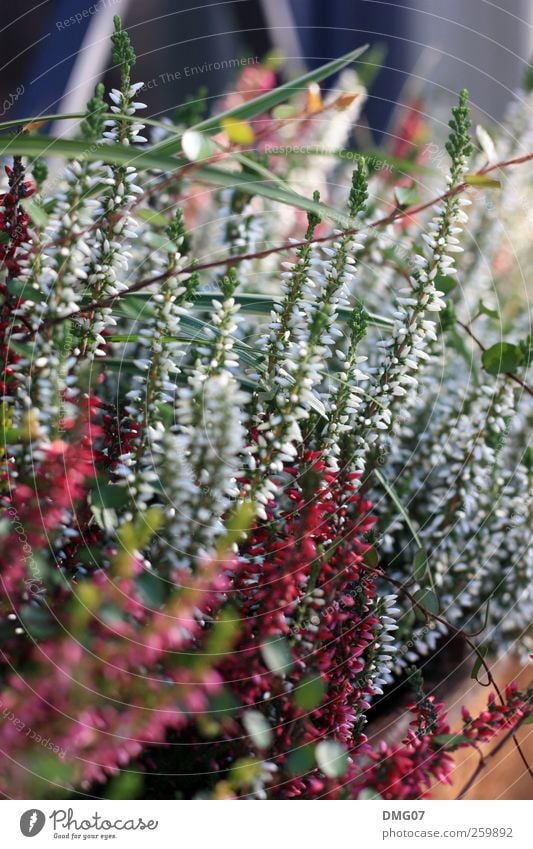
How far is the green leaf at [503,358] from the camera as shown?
0.58 m

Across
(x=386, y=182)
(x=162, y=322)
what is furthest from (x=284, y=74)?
(x=162, y=322)

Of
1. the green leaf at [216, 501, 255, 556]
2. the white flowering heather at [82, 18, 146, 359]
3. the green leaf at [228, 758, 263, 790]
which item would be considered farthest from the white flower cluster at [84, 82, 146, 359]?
the green leaf at [228, 758, 263, 790]

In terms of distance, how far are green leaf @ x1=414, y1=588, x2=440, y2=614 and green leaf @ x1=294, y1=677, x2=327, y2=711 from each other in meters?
0.16

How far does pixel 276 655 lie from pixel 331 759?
6 cm

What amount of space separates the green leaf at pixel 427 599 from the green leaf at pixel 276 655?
170 mm

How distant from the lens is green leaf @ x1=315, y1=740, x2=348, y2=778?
0.38 m

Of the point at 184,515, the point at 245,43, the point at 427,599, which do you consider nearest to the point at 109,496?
the point at 184,515

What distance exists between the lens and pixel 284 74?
121 centimetres

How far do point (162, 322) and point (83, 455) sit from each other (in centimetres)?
8

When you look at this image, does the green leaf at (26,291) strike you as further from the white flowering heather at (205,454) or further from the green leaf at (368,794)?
the green leaf at (368,794)

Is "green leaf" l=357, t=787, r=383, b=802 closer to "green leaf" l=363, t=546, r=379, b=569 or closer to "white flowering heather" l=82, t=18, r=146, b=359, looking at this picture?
"green leaf" l=363, t=546, r=379, b=569

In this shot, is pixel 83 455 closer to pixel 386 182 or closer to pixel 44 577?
pixel 44 577

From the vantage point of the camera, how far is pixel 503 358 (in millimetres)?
578

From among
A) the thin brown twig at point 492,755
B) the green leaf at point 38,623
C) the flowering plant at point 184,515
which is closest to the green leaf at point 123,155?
the flowering plant at point 184,515
